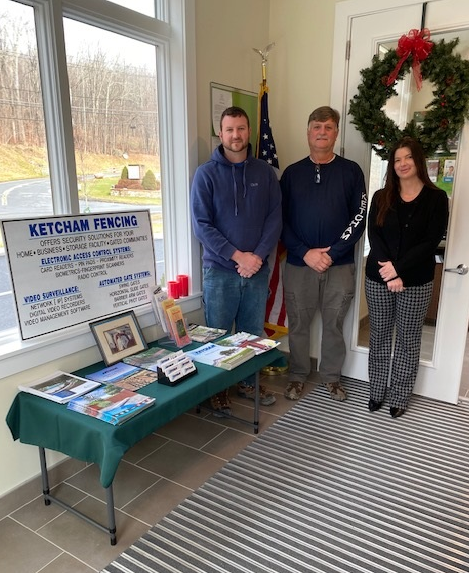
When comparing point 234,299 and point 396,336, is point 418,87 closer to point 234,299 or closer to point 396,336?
point 396,336

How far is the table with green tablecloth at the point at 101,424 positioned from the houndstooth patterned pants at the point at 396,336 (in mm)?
1136

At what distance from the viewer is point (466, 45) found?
2660 millimetres

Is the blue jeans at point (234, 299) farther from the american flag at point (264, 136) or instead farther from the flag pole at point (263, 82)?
the flag pole at point (263, 82)

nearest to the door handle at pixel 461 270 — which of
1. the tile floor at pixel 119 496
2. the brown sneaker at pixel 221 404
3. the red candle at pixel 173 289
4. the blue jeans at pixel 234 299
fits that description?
the blue jeans at pixel 234 299

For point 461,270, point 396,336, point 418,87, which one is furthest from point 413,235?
point 418,87

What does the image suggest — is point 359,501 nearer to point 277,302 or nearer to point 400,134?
point 277,302

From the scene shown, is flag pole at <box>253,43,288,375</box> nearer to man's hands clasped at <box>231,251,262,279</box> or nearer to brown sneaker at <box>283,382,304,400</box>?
brown sneaker at <box>283,382,304,400</box>

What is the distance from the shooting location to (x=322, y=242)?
2.92m

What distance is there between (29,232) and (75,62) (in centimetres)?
86

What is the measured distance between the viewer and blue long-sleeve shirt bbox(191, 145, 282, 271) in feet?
8.61

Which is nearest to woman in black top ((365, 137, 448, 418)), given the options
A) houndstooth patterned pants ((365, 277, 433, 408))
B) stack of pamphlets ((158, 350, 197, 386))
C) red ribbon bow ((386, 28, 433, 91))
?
houndstooth patterned pants ((365, 277, 433, 408))

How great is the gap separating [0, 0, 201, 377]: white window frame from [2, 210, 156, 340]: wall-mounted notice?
86mm

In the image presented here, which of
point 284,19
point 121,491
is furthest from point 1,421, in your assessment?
point 284,19

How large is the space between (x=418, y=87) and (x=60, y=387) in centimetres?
253
